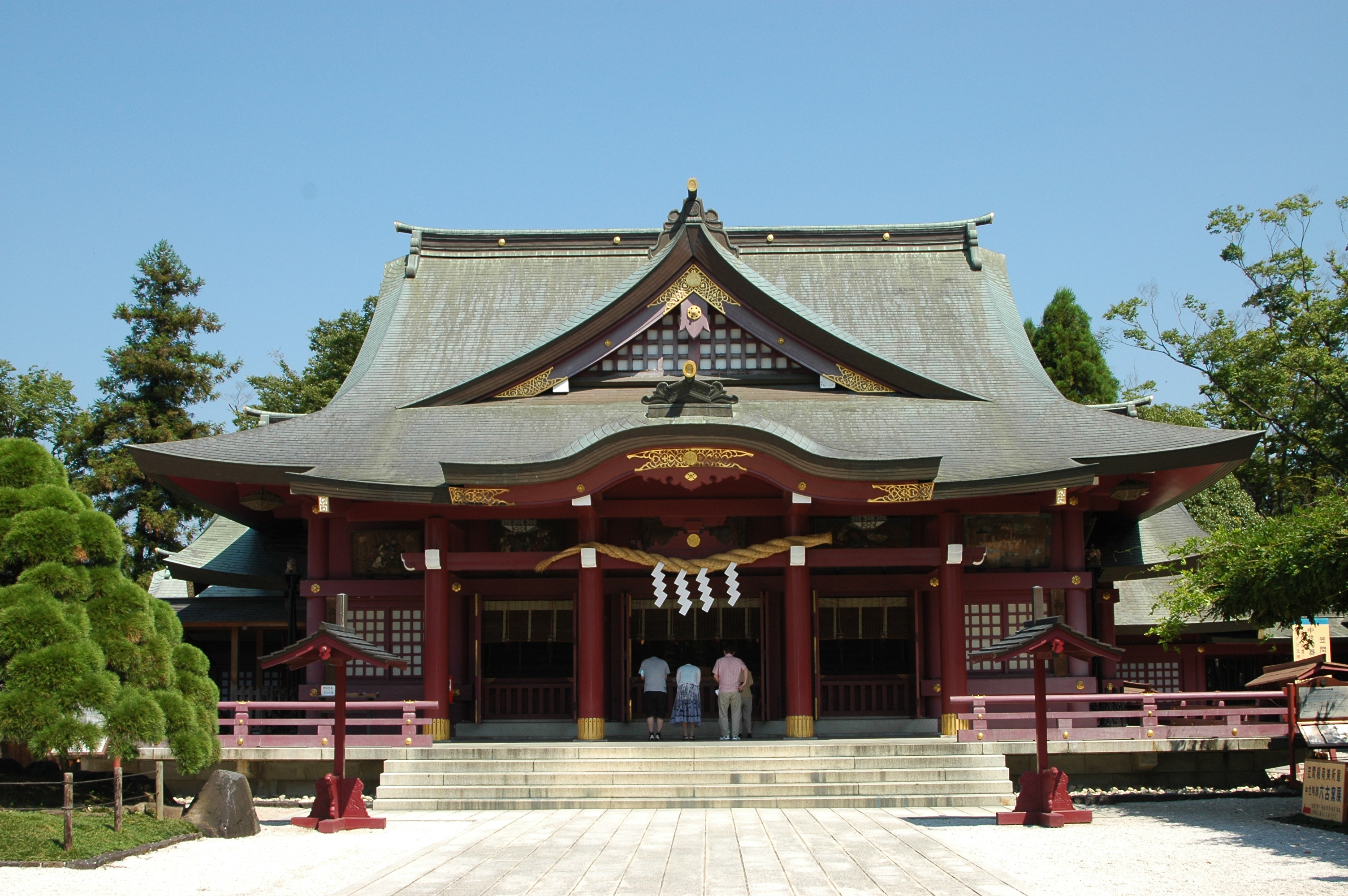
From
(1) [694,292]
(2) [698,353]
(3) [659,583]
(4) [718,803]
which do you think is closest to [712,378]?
(2) [698,353]

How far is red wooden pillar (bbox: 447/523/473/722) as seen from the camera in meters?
18.3

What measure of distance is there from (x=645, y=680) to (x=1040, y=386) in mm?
8388

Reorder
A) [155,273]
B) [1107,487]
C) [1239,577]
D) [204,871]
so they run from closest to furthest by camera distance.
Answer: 1. [204,871]
2. [1239,577]
3. [1107,487]
4. [155,273]

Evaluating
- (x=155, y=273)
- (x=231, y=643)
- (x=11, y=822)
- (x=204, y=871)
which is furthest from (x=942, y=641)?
(x=155, y=273)

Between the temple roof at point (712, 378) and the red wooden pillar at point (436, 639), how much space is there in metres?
0.85

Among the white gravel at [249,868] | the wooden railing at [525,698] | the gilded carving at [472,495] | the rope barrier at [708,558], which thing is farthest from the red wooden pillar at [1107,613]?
the white gravel at [249,868]

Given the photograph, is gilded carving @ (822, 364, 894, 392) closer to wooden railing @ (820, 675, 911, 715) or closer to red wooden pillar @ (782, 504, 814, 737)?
red wooden pillar @ (782, 504, 814, 737)

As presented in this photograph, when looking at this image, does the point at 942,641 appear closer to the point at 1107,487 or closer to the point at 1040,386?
the point at 1107,487

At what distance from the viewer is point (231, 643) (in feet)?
A: 73.6

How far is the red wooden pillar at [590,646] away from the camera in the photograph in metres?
16.7

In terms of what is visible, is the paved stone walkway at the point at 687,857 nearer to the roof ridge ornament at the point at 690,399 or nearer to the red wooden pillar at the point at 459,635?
the red wooden pillar at the point at 459,635

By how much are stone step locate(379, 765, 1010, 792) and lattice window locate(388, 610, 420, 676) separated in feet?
11.1

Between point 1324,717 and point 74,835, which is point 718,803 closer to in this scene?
point 74,835

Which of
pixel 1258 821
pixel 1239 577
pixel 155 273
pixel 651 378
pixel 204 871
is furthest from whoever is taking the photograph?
pixel 155 273
